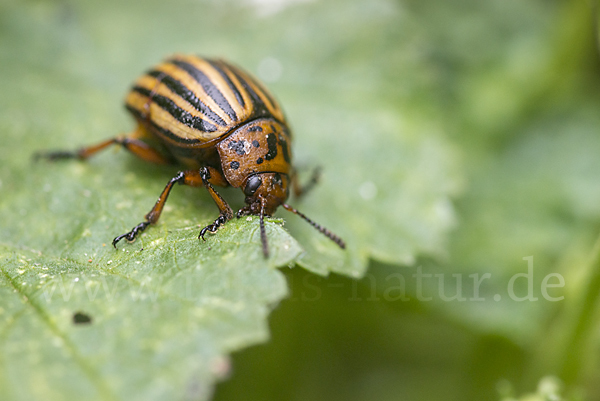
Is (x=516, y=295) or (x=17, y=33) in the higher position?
(x=17, y=33)

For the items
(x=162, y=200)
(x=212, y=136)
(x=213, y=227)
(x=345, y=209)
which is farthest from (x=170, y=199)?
(x=345, y=209)

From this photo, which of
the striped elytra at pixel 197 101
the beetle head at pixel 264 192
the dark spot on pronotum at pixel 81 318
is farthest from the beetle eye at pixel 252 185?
the dark spot on pronotum at pixel 81 318

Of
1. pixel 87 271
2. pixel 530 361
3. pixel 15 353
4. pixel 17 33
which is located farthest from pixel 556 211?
pixel 17 33

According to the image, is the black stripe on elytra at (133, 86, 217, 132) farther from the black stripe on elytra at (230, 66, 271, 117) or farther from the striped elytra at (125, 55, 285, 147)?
the black stripe on elytra at (230, 66, 271, 117)

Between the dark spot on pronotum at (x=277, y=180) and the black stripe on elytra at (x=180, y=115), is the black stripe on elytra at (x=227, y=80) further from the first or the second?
the dark spot on pronotum at (x=277, y=180)

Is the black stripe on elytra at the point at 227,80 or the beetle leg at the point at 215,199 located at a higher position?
the black stripe on elytra at the point at 227,80

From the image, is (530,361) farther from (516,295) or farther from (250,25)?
(250,25)
